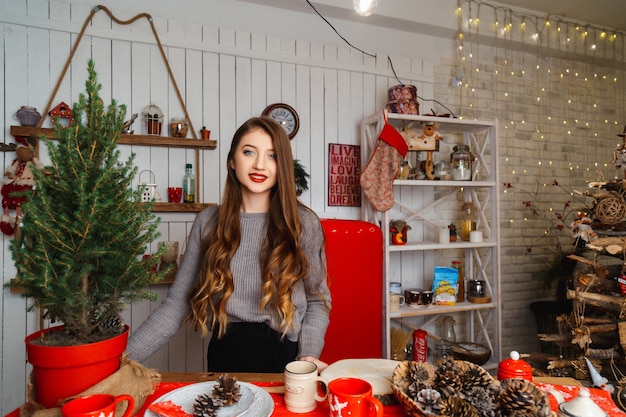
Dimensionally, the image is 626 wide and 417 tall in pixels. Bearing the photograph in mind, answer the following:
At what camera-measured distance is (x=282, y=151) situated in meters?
1.64

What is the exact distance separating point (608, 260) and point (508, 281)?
145 cm

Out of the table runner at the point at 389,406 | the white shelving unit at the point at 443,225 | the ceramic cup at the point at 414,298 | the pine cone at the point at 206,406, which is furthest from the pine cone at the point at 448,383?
the ceramic cup at the point at 414,298

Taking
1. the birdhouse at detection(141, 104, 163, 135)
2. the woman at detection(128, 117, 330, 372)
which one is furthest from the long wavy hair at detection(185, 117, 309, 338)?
the birdhouse at detection(141, 104, 163, 135)

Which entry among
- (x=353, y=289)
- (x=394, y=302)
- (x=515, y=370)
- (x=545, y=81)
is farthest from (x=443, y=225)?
(x=515, y=370)

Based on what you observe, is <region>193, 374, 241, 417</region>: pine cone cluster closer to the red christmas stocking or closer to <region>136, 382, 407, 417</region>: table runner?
<region>136, 382, 407, 417</region>: table runner

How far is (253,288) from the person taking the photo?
1.62 m

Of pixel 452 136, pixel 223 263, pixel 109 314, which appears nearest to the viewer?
pixel 109 314

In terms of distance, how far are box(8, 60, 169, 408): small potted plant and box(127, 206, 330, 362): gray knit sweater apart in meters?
0.61

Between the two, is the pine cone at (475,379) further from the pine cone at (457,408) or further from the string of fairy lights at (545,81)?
the string of fairy lights at (545,81)

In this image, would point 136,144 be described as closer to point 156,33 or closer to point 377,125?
point 156,33

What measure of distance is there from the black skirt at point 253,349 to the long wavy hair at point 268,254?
53mm

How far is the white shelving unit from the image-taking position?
3152 mm

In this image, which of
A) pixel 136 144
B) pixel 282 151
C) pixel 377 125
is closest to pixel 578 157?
pixel 377 125

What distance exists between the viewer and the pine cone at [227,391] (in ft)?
3.04
